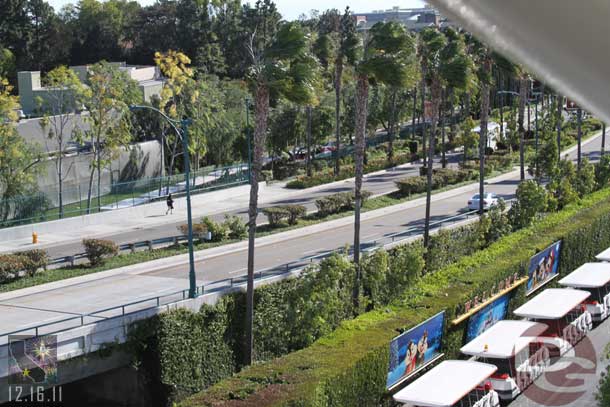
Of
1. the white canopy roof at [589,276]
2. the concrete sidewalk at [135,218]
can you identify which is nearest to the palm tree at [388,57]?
the white canopy roof at [589,276]

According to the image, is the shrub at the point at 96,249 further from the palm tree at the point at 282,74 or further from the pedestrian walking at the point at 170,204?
the pedestrian walking at the point at 170,204

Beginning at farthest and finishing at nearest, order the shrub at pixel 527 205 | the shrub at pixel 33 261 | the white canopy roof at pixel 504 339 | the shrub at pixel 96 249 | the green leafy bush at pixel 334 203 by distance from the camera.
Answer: the green leafy bush at pixel 334 203, the shrub at pixel 527 205, the shrub at pixel 96 249, the shrub at pixel 33 261, the white canopy roof at pixel 504 339

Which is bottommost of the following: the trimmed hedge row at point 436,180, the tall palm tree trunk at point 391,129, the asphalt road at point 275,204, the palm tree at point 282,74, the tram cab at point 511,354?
the tram cab at point 511,354

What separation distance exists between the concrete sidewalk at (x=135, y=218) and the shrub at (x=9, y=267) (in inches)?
299

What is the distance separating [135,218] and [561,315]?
27156mm

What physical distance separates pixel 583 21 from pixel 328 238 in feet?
140

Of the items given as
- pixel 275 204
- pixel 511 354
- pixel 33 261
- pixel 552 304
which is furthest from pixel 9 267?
pixel 275 204

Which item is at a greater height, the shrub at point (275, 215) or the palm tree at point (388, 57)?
the palm tree at point (388, 57)

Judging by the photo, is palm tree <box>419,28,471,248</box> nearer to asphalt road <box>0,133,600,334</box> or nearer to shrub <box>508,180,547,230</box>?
→ shrub <box>508,180,547,230</box>

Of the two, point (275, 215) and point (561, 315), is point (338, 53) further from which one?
point (561, 315)

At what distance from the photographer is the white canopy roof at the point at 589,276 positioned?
35.4m

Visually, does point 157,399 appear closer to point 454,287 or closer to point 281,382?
A: point 281,382

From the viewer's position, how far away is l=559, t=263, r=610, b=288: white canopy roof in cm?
3541

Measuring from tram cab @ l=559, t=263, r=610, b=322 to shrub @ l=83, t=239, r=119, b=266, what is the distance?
17.8 m
